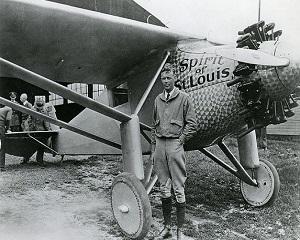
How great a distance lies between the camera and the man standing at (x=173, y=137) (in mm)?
3656

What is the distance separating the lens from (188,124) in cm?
365

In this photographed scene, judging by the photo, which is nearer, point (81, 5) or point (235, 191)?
point (235, 191)

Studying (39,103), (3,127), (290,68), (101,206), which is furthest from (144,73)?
(39,103)

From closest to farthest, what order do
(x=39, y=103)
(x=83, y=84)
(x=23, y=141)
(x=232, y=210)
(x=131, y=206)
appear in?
(x=131, y=206), (x=232, y=210), (x=23, y=141), (x=39, y=103), (x=83, y=84)

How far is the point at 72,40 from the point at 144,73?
1.13 m

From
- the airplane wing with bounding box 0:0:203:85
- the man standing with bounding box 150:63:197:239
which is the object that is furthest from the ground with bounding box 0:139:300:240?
the airplane wing with bounding box 0:0:203:85

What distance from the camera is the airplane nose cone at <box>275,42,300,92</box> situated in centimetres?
367

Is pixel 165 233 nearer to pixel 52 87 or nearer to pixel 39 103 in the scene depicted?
pixel 52 87

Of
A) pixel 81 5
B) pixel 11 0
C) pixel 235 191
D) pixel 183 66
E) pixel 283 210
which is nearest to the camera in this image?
pixel 11 0

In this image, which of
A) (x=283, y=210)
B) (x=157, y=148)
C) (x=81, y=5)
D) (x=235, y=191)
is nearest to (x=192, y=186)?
(x=235, y=191)

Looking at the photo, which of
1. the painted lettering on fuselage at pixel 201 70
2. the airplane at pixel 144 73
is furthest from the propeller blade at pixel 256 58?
the painted lettering on fuselage at pixel 201 70

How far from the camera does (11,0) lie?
3676 mm

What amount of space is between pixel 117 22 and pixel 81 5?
1339 cm

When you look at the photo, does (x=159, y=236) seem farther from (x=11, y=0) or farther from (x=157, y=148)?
(x=11, y=0)
